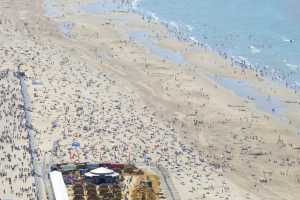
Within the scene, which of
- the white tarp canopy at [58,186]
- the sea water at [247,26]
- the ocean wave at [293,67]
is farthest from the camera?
the sea water at [247,26]

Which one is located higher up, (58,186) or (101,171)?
(101,171)

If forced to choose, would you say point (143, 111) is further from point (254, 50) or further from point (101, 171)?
point (254, 50)

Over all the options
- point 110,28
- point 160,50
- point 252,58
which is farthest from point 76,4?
point 252,58

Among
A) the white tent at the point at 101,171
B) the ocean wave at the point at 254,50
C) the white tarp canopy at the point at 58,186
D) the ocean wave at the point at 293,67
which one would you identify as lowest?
the white tarp canopy at the point at 58,186

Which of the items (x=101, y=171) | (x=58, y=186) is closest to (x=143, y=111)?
(x=101, y=171)

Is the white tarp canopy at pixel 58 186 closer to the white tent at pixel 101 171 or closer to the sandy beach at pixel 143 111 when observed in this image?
the sandy beach at pixel 143 111

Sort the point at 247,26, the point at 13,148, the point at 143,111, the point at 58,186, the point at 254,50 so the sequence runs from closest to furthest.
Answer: the point at 58,186 → the point at 13,148 → the point at 143,111 → the point at 254,50 → the point at 247,26

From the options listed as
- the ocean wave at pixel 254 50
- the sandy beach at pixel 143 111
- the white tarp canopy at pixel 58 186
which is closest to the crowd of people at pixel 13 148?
the sandy beach at pixel 143 111
